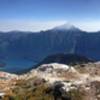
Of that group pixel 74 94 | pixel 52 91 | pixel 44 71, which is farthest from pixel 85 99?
pixel 44 71

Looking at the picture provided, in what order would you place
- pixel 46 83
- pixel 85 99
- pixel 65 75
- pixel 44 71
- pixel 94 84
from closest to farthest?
pixel 85 99
pixel 94 84
pixel 46 83
pixel 65 75
pixel 44 71

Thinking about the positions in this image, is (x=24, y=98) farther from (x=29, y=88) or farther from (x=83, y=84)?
(x=83, y=84)

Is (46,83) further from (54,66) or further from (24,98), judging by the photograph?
(54,66)

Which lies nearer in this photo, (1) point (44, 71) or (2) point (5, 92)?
(2) point (5, 92)

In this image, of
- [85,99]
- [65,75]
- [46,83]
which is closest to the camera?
[85,99]

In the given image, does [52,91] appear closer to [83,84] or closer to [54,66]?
[83,84]

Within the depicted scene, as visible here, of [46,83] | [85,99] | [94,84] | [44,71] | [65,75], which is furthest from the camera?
[44,71]

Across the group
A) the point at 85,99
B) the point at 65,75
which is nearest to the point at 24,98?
the point at 85,99

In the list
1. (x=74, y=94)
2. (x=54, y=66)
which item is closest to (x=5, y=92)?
(x=74, y=94)

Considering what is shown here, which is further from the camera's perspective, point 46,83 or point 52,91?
point 46,83
